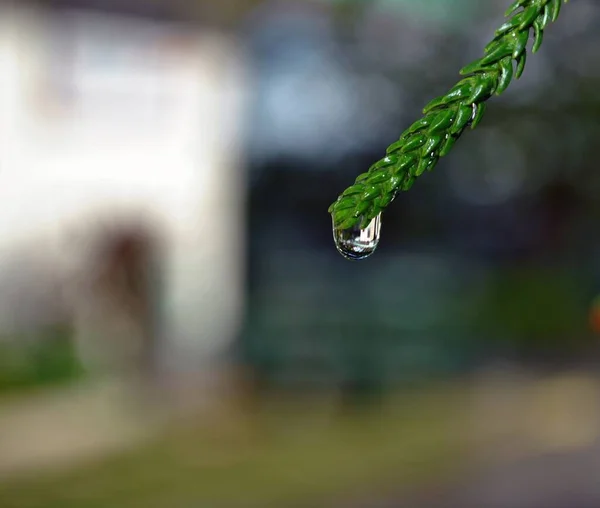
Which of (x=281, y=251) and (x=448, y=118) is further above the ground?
(x=281, y=251)

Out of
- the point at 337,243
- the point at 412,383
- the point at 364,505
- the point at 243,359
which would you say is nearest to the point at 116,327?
the point at 243,359

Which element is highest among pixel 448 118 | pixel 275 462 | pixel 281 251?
pixel 281 251

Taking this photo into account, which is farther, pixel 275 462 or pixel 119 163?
pixel 119 163

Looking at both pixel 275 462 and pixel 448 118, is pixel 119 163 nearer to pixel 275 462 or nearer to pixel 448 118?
pixel 275 462

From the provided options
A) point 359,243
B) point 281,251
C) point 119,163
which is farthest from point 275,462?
point 359,243

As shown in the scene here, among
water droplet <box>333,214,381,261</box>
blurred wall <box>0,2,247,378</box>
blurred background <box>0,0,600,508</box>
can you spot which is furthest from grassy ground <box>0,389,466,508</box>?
water droplet <box>333,214,381,261</box>

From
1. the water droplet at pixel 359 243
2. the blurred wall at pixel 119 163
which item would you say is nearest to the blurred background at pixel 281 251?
the blurred wall at pixel 119 163

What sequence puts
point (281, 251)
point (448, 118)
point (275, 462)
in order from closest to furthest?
1. point (448, 118)
2. point (275, 462)
3. point (281, 251)

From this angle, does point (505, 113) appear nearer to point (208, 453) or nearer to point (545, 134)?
point (545, 134)
